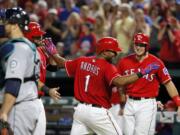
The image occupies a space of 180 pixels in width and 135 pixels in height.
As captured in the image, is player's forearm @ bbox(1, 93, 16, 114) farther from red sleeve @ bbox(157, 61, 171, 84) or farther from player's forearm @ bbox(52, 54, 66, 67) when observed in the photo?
red sleeve @ bbox(157, 61, 171, 84)

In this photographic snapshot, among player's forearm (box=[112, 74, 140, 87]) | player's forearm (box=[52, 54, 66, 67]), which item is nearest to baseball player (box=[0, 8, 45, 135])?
player's forearm (box=[112, 74, 140, 87])

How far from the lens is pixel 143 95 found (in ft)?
31.8

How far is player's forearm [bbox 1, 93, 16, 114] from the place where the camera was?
5.84 metres

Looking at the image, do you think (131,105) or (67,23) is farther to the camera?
(67,23)

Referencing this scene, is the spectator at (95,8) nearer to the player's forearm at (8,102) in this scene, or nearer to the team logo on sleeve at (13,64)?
the team logo on sleeve at (13,64)

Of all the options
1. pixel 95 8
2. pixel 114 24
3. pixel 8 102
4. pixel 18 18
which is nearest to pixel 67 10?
pixel 95 8

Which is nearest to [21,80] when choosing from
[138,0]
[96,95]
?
[96,95]

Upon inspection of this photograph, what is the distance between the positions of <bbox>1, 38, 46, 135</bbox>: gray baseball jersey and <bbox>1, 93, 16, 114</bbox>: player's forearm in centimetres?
19

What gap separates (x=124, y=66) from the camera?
993cm

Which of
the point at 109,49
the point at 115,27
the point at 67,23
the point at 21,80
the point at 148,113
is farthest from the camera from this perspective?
the point at 67,23

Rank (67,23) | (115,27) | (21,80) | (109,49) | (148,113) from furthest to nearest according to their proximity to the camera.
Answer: (67,23) < (115,27) < (148,113) < (109,49) < (21,80)

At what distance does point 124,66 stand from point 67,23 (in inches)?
196

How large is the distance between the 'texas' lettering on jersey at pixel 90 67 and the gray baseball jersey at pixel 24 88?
80.7 inches

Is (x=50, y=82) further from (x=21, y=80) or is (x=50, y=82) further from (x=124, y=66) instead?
(x=21, y=80)
